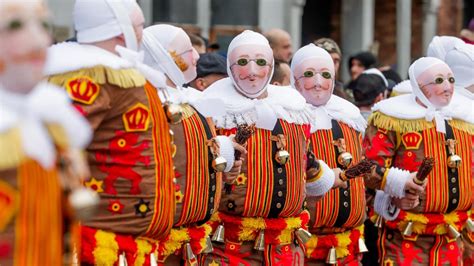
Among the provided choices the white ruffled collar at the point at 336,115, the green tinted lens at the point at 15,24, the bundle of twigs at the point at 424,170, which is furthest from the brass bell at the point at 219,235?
the green tinted lens at the point at 15,24

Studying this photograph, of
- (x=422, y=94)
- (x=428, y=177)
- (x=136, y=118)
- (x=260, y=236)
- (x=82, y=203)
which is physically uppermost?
(x=422, y=94)

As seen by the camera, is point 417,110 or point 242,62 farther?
point 417,110

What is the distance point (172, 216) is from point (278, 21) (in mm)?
11929

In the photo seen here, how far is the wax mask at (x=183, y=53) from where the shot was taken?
6664mm

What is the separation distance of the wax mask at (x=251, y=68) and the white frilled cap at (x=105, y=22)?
1780 mm

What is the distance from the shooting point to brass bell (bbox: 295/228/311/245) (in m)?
7.50

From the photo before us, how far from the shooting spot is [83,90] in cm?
536

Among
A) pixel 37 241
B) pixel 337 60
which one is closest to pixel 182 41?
pixel 37 241

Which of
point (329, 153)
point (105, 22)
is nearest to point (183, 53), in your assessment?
point (105, 22)

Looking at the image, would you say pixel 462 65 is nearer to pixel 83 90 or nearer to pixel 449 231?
pixel 449 231

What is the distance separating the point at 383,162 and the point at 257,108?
→ 5.06ft

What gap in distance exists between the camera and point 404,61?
71.4ft

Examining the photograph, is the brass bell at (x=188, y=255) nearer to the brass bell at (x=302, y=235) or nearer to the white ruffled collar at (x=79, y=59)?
the brass bell at (x=302, y=235)

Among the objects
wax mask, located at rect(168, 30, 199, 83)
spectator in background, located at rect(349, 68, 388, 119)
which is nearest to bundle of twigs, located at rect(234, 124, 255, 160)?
wax mask, located at rect(168, 30, 199, 83)
